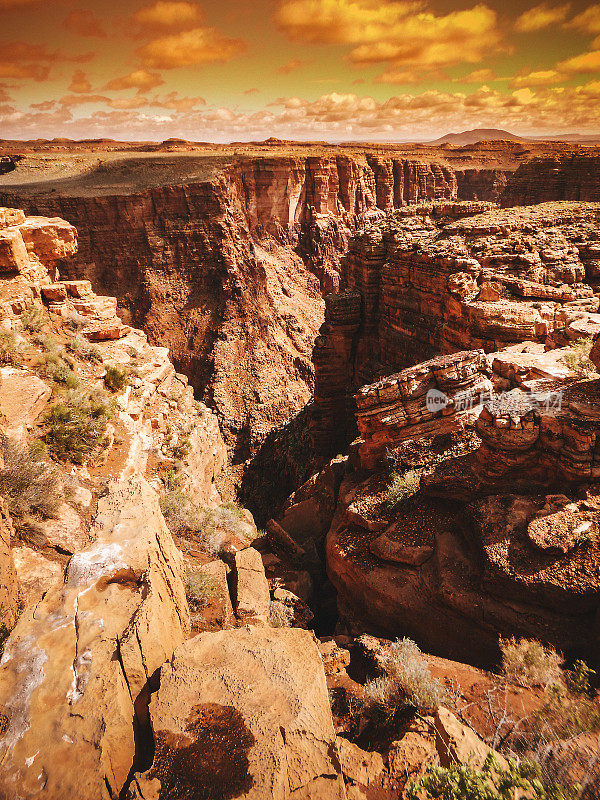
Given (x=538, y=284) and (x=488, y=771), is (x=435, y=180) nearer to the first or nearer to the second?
(x=538, y=284)

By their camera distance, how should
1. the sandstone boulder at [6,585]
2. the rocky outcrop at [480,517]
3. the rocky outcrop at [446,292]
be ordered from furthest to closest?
the rocky outcrop at [446,292], the rocky outcrop at [480,517], the sandstone boulder at [6,585]

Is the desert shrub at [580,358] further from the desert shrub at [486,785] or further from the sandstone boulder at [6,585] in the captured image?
the sandstone boulder at [6,585]

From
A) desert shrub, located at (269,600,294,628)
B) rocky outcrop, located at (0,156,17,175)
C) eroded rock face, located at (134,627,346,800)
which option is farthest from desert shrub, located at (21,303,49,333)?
rocky outcrop, located at (0,156,17,175)

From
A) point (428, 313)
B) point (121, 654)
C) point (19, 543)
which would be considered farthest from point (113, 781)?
point (428, 313)

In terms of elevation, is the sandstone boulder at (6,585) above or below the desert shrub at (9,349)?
below

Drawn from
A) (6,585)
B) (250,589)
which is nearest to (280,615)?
(250,589)

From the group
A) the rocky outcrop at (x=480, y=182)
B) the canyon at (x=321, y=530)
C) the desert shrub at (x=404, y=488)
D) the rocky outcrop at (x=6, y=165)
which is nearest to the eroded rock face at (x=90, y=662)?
the canyon at (x=321, y=530)

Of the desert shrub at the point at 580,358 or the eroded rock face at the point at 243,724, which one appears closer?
the eroded rock face at the point at 243,724

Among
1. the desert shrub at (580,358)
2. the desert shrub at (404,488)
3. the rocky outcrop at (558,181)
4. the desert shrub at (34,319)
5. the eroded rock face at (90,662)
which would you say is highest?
the rocky outcrop at (558,181)
